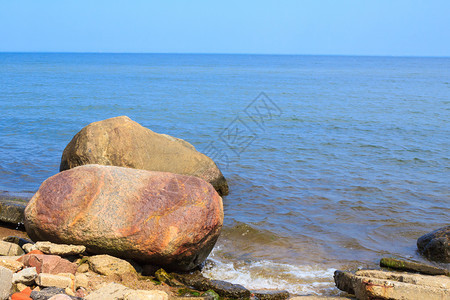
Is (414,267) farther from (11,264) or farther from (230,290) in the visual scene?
(11,264)

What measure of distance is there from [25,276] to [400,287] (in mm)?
4179

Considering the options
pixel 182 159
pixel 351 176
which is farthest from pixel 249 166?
pixel 182 159

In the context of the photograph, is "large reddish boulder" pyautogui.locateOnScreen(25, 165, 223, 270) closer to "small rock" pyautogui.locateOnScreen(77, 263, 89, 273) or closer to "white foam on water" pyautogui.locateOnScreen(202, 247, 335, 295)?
"small rock" pyautogui.locateOnScreen(77, 263, 89, 273)

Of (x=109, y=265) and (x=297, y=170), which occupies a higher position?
(x=109, y=265)

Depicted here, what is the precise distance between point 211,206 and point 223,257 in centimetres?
164

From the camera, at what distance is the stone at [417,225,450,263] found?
752 centimetres

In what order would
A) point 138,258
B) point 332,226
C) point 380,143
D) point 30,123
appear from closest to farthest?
1. point 138,258
2. point 332,226
3. point 380,143
4. point 30,123

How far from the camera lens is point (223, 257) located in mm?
7582

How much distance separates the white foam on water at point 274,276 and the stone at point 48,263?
2060mm

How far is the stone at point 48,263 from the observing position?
5398 millimetres

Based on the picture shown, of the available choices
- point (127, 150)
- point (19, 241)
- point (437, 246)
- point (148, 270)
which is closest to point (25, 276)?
point (148, 270)

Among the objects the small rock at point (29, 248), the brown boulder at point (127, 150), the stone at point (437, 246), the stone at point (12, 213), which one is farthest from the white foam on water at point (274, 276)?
the stone at point (12, 213)

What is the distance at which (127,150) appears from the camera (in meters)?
9.26

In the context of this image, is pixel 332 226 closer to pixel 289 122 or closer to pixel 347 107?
pixel 289 122
